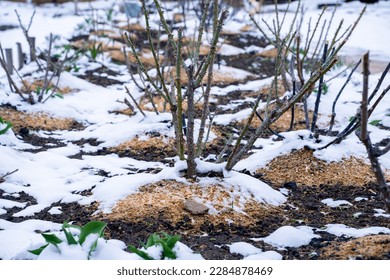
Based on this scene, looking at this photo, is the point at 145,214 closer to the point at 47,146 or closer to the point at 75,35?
the point at 47,146

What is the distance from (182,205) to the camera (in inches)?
112

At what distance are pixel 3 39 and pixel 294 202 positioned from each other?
813 cm

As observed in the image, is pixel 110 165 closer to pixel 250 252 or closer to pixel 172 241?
pixel 250 252

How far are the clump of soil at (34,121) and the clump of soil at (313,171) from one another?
2208mm

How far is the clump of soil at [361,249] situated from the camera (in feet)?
7.08

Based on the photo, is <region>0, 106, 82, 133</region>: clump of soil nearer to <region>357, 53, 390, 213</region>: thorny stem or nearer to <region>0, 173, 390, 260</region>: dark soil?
<region>0, 173, 390, 260</region>: dark soil

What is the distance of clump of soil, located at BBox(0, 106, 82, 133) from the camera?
15.9 ft

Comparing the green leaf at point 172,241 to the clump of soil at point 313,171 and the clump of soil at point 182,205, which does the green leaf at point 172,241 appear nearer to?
the clump of soil at point 182,205

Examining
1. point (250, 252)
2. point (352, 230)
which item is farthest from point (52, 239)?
point (352, 230)

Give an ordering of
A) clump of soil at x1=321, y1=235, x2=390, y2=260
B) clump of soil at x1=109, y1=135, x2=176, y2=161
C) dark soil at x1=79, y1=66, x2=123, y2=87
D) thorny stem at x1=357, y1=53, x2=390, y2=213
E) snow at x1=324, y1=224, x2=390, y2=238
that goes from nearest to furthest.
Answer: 1. thorny stem at x1=357, y1=53, x2=390, y2=213
2. clump of soil at x1=321, y1=235, x2=390, y2=260
3. snow at x1=324, y1=224, x2=390, y2=238
4. clump of soil at x1=109, y1=135, x2=176, y2=161
5. dark soil at x1=79, y1=66, x2=123, y2=87

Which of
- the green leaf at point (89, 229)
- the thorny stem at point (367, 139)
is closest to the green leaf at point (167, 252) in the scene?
the green leaf at point (89, 229)

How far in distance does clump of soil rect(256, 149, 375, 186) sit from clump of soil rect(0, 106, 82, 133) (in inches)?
86.9

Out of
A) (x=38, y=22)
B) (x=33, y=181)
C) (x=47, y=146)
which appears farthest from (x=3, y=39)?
(x=33, y=181)

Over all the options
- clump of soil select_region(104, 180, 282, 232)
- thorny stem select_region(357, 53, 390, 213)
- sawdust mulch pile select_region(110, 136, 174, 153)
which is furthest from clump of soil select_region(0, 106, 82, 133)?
thorny stem select_region(357, 53, 390, 213)
